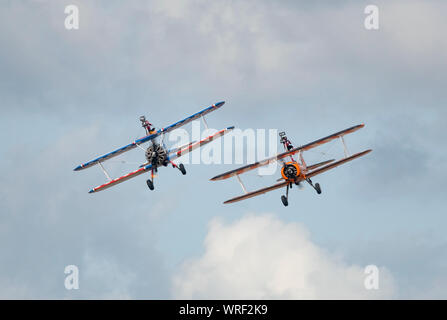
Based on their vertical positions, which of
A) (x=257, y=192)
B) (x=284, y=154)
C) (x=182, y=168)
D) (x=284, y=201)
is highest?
(x=182, y=168)

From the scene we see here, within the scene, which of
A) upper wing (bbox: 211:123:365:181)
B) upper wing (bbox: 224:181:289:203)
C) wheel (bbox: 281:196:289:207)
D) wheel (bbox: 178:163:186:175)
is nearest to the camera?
upper wing (bbox: 211:123:365:181)

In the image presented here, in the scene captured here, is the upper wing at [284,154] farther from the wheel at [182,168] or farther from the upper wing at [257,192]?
the wheel at [182,168]

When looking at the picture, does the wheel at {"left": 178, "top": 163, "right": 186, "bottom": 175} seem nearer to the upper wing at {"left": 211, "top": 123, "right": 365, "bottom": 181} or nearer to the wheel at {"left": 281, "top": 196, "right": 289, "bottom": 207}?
the upper wing at {"left": 211, "top": 123, "right": 365, "bottom": 181}

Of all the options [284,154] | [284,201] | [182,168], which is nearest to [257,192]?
[284,201]

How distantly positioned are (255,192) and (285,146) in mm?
5123

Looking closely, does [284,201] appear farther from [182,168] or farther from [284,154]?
[182,168]

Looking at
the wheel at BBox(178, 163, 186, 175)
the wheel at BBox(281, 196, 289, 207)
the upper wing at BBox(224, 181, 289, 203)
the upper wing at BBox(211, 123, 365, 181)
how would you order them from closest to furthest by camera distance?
the upper wing at BBox(211, 123, 365, 181), the wheel at BBox(281, 196, 289, 207), the wheel at BBox(178, 163, 186, 175), the upper wing at BBox(224, 181, 289, 203)

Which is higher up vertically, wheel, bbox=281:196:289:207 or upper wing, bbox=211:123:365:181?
upper wing, bbox=211:123:365:181
